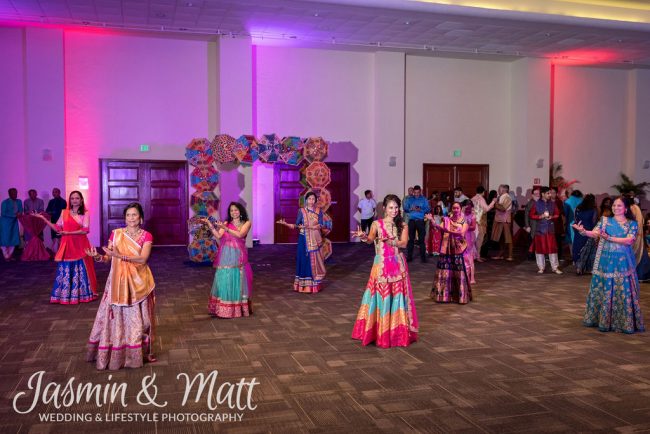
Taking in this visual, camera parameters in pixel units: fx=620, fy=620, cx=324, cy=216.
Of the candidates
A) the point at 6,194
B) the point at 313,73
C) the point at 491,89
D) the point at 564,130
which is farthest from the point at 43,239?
the point at 564,130

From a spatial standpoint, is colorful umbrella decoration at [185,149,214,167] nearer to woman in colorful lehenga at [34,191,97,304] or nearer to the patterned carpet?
the patterned carpet

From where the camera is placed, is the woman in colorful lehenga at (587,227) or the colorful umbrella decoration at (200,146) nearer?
the woman in colorful lehenga at (587,227)

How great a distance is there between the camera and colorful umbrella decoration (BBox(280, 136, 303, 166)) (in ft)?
37.3

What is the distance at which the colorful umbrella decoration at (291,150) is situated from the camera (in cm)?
1138

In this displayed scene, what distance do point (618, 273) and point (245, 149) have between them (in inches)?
279

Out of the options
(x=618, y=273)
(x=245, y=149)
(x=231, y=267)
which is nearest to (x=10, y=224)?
(x=245, y=149)

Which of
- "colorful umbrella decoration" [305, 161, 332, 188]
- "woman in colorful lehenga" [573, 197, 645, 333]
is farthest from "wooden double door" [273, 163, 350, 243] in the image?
"woman in colorful lehenga" [573, 197, 645, 333]

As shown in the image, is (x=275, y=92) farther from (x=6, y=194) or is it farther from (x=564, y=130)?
(x=564, y=130)

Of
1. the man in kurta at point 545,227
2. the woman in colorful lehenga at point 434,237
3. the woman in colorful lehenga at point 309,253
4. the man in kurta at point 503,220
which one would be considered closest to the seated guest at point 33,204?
the woman in colorful lehenga at point 309,253

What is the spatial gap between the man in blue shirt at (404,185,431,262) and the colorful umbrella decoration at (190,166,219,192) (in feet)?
12.0

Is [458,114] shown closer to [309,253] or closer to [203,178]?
[203,178]

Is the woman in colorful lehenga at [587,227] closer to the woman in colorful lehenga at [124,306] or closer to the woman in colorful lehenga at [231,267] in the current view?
the woman in colorful lehenga at [231,267]

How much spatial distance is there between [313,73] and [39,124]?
6011 mm

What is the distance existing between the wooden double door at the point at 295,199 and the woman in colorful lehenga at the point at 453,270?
21.8 feet
